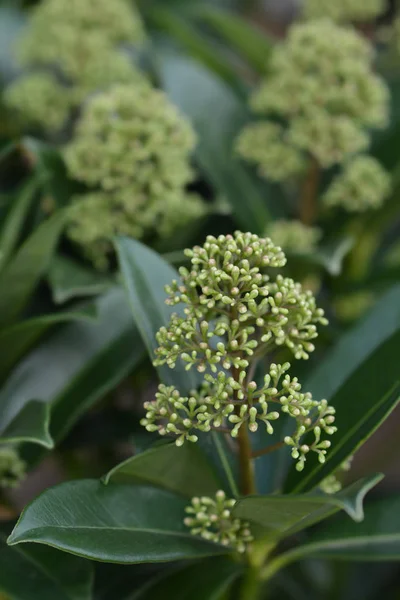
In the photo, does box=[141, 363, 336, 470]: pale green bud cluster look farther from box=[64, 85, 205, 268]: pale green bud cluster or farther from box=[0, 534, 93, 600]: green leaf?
box=[64, 85, 205, 268]: pale green bud cluster

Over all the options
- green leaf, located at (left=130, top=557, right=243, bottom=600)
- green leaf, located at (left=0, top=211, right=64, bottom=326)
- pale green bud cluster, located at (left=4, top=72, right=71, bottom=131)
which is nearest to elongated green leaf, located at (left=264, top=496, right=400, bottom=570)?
green leaf, located at (left=130, top=557, right=243, bottom=600)

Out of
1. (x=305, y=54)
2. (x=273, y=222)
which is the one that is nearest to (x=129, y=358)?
(x=273, y=222)

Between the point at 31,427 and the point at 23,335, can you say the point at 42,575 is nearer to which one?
the point at 31,427

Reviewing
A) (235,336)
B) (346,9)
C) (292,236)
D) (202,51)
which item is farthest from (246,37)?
(235,336)

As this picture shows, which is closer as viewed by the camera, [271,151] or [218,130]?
[271,151]

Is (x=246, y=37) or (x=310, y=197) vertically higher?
(x=246, y=37)

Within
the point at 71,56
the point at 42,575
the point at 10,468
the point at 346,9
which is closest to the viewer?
the point at 42,575

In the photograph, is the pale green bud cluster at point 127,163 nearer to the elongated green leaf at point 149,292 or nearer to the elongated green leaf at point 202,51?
the elongated green leaf at point 149,292
